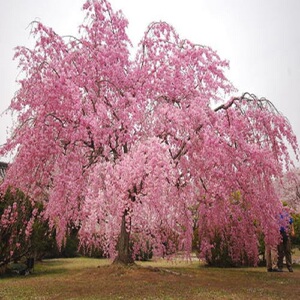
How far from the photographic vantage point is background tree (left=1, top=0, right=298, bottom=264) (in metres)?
8.73

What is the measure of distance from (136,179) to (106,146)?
2752 millimetres

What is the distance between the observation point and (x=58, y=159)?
32.1 feet

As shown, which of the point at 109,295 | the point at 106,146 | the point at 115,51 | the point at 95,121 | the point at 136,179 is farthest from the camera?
the point at 115,51

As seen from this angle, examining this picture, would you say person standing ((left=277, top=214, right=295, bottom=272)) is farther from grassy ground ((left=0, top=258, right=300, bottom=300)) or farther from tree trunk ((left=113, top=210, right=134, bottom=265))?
tree trunk ((left=113, top=210, right=134, bottom=265))

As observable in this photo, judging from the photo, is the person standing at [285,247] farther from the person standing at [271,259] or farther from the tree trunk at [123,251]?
the tree trunk at [123,251]

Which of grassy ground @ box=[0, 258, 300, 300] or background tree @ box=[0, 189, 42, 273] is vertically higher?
background tree @ box=[0, 189, 42, 273]

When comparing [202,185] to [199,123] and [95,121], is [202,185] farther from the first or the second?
[95,121]

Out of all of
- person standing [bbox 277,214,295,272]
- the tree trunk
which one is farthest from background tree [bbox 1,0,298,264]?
person standing [bbox 277,214,295,272]

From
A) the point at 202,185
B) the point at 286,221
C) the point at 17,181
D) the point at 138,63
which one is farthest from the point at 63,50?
the point at 286,221

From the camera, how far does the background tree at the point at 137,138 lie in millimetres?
8727

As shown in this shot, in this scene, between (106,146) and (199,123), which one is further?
(106,146)

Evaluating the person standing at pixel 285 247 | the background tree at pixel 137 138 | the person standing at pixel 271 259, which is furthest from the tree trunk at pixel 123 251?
the person standing at pixel 285 247

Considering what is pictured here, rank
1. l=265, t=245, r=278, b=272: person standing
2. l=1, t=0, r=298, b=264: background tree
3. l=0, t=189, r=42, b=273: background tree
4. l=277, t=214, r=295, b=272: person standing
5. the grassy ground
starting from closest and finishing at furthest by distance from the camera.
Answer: the grassy ground
l=1, t=0, r=298, b=264: background tree
l=0, t=189, r=42, b=273: background tree
l=277, t=214, r=295, b=272: person standing
l=265, t=245, r=278, b=272: person standing

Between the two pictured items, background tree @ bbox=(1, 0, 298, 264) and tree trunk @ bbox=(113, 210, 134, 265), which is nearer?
background tree @ bbox=(1, 0, 298, 264)
